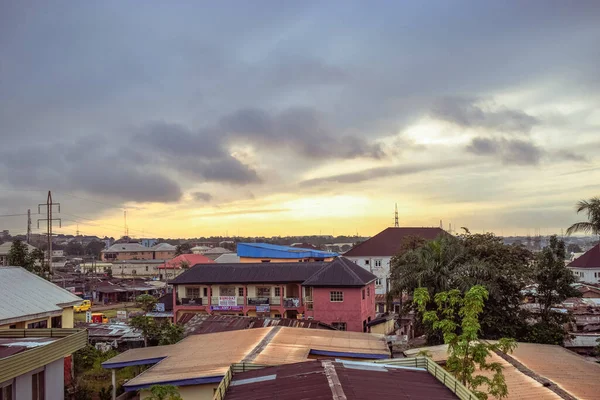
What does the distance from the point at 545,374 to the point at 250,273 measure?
2928 centimetres

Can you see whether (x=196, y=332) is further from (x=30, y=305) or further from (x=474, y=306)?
(x=474, y=306)

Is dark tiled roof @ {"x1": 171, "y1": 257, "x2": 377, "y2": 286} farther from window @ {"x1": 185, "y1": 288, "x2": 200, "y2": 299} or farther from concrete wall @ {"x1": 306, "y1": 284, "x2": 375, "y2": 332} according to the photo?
concrete wall @ {"x1": 306, "y1": 284, "x2": 375, "y2": 332}

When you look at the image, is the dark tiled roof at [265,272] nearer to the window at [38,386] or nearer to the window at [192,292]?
the window at [192,292]

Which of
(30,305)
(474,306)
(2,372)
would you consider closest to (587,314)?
(474,306)

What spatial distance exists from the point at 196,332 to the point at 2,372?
14.4 m

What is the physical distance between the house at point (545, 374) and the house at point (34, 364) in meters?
10.3

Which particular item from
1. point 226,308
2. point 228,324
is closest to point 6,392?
point 228,324

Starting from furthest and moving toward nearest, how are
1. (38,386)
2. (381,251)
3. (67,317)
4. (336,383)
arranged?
(381,251), (67,317), (38,386), (336,383)

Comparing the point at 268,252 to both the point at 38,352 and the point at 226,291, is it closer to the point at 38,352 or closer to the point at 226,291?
the point at 226,291

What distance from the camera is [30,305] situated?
76.5 ft

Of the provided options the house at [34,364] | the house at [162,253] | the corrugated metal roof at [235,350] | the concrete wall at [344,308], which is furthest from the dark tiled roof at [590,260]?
the house at [162,253]

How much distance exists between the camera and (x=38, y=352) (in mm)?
13398

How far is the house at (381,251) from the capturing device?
6122 centimetres

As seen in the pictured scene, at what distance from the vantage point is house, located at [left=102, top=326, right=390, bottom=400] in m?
15.1
